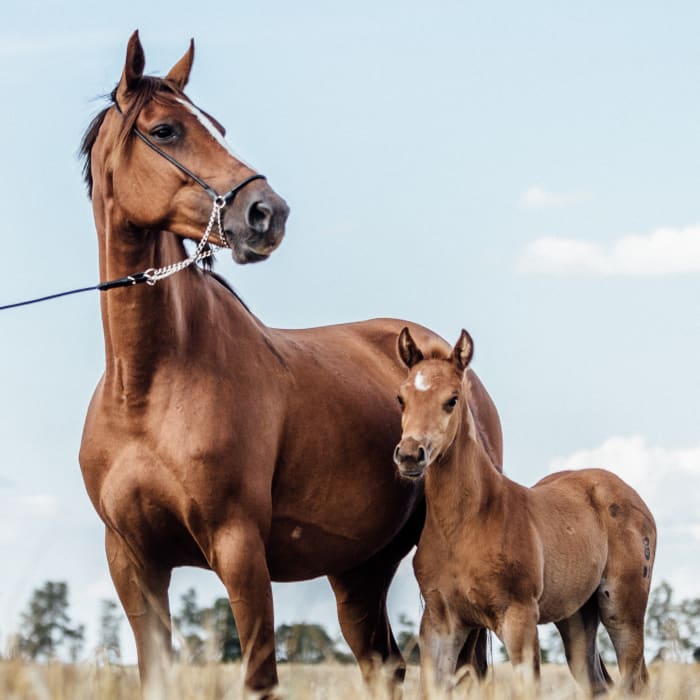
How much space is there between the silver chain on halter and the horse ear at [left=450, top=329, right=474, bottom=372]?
160 cm

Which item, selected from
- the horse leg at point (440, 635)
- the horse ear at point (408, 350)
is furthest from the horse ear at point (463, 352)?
the horse leg at point (440, 635)

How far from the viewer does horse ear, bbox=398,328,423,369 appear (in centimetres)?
706

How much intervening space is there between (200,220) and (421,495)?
2.50 metres

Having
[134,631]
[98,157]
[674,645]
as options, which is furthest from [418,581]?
[98,157]

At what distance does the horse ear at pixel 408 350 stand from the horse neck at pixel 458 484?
37 cm

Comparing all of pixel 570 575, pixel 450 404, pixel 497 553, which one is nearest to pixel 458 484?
pixel 497 553

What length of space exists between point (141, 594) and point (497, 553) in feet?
6.30

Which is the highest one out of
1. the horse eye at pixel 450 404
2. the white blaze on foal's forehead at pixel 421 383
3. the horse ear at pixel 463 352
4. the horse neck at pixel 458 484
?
the horse ear at pixel 463 352

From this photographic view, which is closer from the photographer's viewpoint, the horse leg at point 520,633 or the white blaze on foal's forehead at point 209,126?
the white blaze on foal's forehead at point 209,126

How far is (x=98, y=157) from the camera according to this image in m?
6.02

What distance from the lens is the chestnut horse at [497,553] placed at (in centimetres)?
671

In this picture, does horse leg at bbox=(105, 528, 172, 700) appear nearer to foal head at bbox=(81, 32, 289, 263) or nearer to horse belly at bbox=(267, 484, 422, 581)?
horse belly at bbox=(267, 484, 422, 581)

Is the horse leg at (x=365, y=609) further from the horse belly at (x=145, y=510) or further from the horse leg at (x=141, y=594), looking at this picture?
the horse belly at (x=145, y=510)

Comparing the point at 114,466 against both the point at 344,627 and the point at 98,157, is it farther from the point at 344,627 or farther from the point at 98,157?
the point at 344,627
